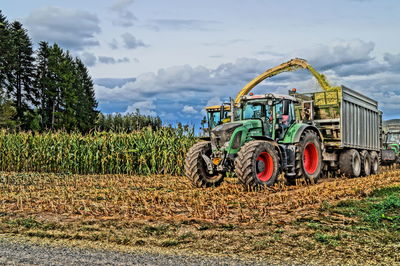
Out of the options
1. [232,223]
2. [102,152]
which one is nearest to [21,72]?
[102,152]

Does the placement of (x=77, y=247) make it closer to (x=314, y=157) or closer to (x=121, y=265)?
(x=121, y=265)

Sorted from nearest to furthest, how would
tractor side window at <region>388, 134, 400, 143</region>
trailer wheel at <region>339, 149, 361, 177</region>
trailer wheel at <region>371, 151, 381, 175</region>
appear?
trailer wheel at <region>339, 149, 361, 177</region>
trailer wheel at <region>371, 151, 381, 175</region>
tractor side window at <region>388, 134, 400, 143</region>

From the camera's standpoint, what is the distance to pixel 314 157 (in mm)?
13445

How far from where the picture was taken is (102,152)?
1839 cm

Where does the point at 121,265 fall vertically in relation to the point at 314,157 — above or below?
below

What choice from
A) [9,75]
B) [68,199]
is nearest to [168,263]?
[68,199]

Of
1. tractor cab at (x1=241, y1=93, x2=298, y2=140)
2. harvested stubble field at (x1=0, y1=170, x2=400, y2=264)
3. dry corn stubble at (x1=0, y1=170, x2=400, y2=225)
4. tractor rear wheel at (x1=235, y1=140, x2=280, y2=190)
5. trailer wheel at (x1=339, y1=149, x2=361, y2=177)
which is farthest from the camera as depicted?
trailer wheel at (x1=339, y1=149, x2=361, y2=177)

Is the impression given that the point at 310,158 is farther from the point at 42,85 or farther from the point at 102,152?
the point at 42,85

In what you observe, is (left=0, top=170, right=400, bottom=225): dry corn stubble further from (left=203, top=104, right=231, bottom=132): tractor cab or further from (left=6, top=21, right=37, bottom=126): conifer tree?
(left=6, top=21, right=37, bottom=126): conifer tree

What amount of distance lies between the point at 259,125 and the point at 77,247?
724cm

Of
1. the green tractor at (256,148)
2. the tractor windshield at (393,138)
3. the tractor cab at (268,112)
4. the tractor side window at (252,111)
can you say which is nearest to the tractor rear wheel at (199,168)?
the green tractor at (256,148)

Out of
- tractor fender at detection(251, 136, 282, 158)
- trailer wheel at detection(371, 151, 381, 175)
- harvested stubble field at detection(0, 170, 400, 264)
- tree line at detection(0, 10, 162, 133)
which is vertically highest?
tree line at detection(0, 10, 162, 133)

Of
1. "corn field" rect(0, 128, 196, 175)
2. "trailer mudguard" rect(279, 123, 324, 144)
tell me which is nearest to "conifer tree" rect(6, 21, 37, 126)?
"corn field" rect(0, 128, 196, 175)

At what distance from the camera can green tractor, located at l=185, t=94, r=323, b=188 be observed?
10750 mm
